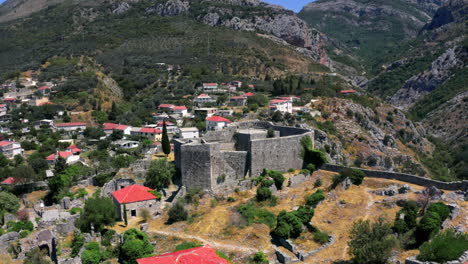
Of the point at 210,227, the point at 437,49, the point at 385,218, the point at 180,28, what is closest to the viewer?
the point at 385,218

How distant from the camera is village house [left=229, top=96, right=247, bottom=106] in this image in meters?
64.8

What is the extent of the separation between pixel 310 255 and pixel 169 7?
139m

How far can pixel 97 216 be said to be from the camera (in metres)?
24.3

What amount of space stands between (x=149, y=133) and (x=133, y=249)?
115ft

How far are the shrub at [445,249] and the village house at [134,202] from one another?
17466 mm

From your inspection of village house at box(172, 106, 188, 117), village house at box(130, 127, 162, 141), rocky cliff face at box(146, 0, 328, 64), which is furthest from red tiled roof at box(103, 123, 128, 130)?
rocky cliff face at box(146, 0, 328, 64)

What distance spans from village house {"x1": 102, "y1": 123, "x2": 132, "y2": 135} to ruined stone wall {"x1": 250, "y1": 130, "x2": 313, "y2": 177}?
3278cm

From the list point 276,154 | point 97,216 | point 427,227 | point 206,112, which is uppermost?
point 206,112

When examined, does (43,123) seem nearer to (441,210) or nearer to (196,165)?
(196,165)

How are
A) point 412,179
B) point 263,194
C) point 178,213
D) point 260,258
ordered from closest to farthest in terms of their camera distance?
point 260,258, point 178,213, point 412,179, point 263,194

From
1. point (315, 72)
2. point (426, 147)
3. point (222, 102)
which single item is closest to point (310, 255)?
point (222, 102)

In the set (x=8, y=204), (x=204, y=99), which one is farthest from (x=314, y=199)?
(x=204, y=99)

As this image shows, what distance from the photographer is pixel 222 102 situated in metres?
66.4

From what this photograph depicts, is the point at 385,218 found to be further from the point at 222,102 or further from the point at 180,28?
the point at 180,28
